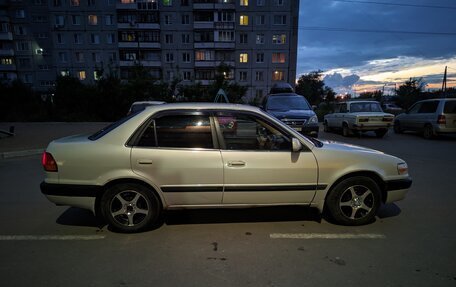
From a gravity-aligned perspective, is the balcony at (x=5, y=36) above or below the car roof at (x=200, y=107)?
above

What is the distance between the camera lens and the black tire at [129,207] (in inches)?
142

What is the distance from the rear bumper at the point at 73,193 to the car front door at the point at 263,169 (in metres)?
1.72

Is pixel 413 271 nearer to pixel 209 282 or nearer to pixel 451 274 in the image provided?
pixel 451 274

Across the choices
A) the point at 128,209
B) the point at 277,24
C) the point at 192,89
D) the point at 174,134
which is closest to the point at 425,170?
the point at 174,134

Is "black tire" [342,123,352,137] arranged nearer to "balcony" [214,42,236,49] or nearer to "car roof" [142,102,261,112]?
"car roof" [142,102,261,112]

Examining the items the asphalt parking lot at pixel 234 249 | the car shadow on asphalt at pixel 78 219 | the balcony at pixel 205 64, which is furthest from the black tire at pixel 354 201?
the balcony at pixel 205 64

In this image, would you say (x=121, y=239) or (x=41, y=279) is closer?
(x=41, y=279)

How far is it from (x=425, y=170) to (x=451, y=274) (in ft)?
16.9

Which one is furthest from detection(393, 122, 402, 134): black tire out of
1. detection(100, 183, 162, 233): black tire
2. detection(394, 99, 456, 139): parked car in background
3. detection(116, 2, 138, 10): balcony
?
detection(116, 2, 138, 10): balcony

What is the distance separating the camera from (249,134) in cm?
397

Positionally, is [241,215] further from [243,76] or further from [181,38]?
[181,38]

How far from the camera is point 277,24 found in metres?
46.5

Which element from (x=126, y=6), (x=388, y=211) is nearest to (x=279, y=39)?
(x=126, y=6)

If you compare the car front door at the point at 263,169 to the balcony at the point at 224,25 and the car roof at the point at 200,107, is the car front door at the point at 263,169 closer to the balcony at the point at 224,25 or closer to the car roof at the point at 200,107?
→ the car roof at the point at 200,107
